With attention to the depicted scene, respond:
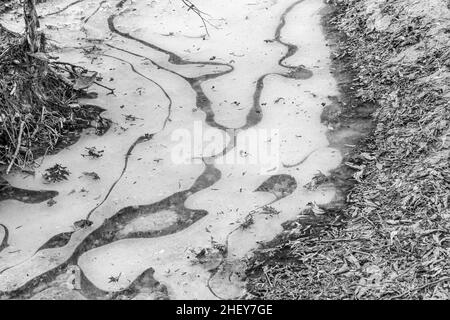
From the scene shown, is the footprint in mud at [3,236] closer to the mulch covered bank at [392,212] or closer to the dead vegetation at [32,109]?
the dead vegetation at [32,109]

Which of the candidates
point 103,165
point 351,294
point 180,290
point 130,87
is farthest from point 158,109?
point 351,294

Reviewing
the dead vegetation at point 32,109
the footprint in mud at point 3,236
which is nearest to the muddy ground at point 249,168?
the footprint in mud at point 3,236

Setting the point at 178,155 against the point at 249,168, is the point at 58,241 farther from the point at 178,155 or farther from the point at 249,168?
the point at 249,168

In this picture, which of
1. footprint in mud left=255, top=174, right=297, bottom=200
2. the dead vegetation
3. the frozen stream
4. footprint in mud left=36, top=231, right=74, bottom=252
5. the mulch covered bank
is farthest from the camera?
the dead vegetation

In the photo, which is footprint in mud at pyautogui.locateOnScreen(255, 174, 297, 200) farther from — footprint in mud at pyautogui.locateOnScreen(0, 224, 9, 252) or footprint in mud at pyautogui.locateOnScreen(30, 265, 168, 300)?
footprint in mud at pyautogui.locateOnScreen(0, 224, 9, 252)

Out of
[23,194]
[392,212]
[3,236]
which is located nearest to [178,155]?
[23,194]

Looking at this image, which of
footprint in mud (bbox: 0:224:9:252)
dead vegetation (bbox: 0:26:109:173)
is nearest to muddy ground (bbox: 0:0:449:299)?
footprint in mud (bbox: 0:224:9:252)
